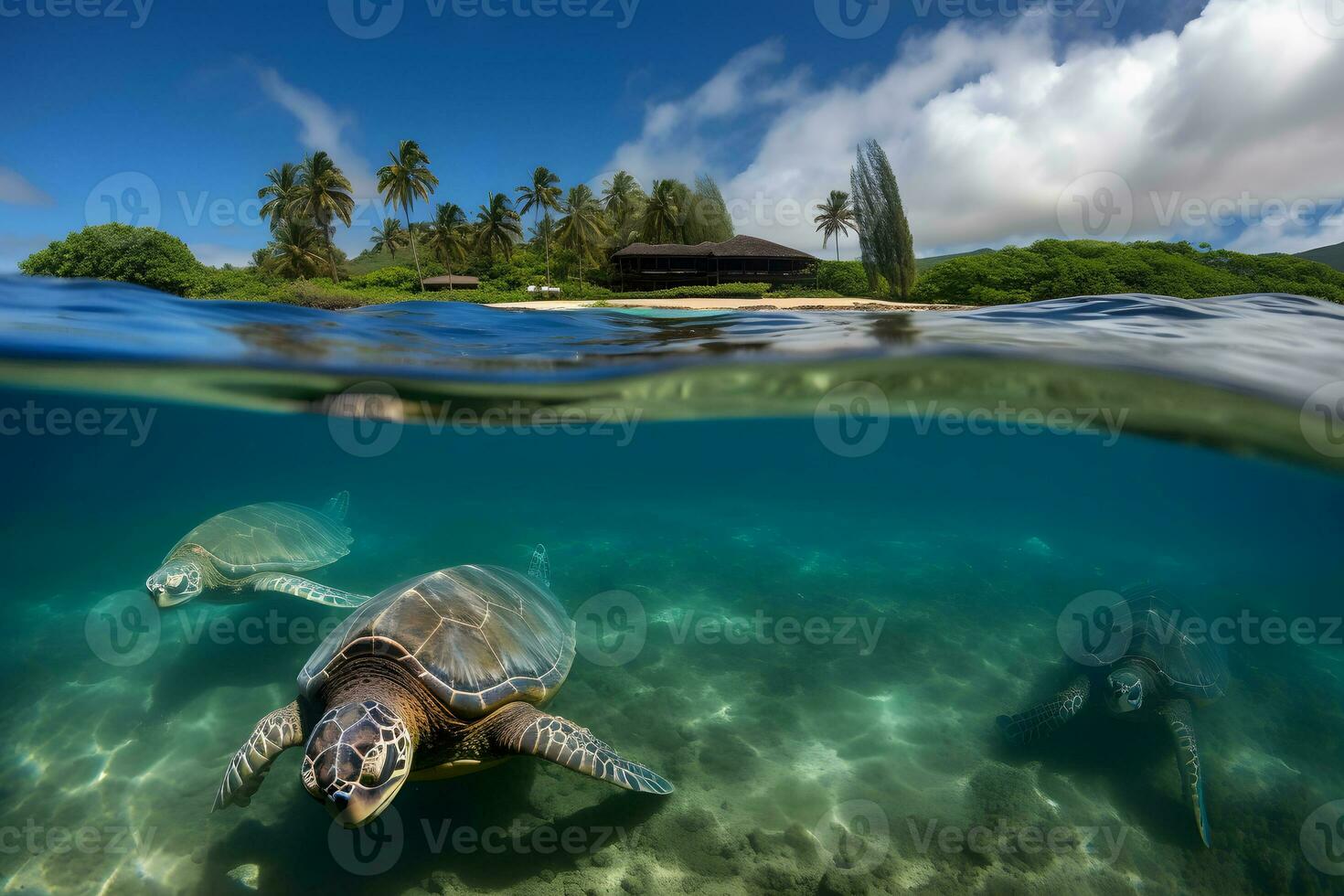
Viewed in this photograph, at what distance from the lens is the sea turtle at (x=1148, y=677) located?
18.7 ft

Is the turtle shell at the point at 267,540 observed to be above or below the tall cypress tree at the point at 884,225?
below

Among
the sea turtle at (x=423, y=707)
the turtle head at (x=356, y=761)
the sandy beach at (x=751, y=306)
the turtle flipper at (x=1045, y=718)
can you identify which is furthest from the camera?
the sandy beach at (x=751, y=306)

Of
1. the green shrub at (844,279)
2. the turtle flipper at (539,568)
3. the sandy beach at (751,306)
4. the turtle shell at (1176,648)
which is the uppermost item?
the green shrub at (844,279)

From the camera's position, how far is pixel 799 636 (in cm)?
834

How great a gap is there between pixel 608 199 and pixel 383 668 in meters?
63.6

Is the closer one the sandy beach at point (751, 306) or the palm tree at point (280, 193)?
the sandy beach at point (751, 306)

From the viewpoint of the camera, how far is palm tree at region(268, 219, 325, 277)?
47156 mm

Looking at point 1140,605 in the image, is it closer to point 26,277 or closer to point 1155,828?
point 1155,828

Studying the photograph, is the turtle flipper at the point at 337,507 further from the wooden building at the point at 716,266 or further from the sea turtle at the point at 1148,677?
the wooden building at the point at 716,266

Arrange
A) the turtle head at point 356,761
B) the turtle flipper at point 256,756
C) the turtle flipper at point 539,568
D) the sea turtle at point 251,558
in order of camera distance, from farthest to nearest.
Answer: the turtle flipper at point 539,568
the sea turtle at point 251,558
the turtle flipper at point 256,756
the turtle head at point 356,761

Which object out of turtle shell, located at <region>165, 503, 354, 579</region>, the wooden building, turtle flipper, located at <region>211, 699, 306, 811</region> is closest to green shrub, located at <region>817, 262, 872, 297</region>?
the wooden building

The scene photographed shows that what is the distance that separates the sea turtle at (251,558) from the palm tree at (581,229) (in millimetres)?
42206

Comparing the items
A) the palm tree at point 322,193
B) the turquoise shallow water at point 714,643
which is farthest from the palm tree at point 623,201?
the turquoise shallow water at point 714,643

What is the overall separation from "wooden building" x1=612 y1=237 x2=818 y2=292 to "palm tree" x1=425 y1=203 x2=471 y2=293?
48.1 ft
